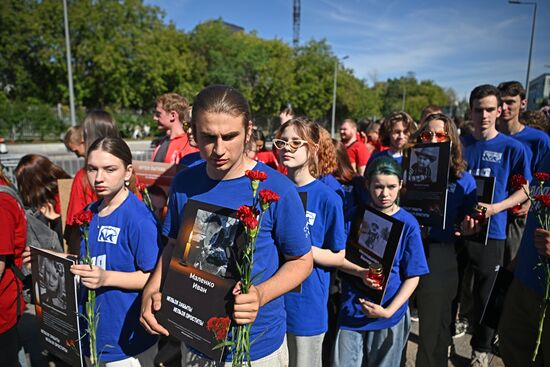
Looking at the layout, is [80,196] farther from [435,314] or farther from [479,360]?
[479,360]

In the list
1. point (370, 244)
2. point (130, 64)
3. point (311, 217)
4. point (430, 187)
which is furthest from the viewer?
point (130, 64)

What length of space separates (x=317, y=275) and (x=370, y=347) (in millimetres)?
636

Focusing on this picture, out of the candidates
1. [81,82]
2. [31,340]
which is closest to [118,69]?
[81,82]

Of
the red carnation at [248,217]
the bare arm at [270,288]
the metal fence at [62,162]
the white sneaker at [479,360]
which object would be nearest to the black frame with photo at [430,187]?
the white sneaker at [479,360]

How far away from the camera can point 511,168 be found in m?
3.45

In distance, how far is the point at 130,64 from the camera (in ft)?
96.0

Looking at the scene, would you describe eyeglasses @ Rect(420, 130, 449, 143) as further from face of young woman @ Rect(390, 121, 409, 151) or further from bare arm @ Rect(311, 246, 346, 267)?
bare arm @ Rect(311, 246, 346, 267)

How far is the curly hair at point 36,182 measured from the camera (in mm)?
3408

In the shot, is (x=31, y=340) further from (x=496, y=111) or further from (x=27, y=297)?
(x=496, y=111)

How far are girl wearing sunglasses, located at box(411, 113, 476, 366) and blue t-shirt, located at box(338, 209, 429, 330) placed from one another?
364 millimetres

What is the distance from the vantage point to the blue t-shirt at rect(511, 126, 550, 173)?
3.93 m

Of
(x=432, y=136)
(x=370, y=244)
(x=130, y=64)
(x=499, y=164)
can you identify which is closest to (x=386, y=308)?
(x=370, y=244)

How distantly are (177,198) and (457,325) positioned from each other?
3.56 meters

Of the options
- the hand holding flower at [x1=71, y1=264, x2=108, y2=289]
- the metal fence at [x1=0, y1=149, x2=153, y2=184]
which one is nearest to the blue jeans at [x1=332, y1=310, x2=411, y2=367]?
the hand holding flower at [x1=71, y1=264, x2=108, y2=289]
